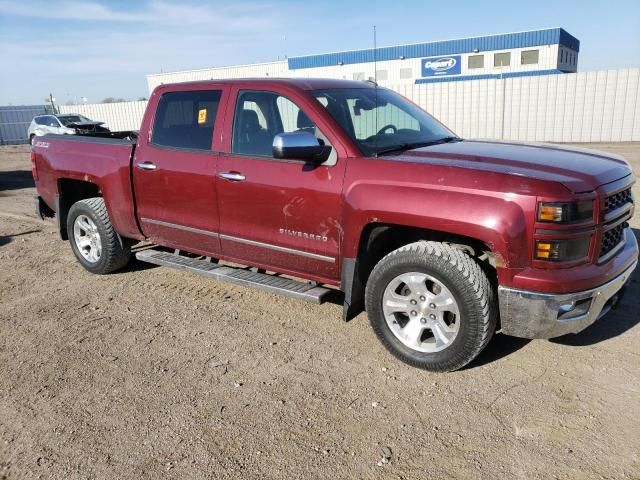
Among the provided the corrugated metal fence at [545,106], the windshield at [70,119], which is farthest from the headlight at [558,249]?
the windshield at [70,119]

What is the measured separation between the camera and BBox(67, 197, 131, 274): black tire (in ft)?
17.9

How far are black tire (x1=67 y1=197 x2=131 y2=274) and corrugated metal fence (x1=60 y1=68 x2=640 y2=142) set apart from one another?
15833 mm

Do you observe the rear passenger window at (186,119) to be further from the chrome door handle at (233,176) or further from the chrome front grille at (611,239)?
the chrome front grille at (611,239)

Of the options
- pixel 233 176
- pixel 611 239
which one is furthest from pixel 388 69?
pixel 611 239

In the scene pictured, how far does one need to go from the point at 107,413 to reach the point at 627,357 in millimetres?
3406

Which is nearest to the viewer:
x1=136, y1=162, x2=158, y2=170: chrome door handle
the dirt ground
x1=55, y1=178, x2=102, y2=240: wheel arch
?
the dirt ground

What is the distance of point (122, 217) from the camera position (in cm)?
522

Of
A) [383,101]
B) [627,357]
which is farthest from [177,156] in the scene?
[627,357]

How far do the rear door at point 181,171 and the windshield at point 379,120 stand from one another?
1.03 m

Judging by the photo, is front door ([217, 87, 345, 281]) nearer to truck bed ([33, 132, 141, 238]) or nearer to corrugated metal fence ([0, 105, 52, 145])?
truck bed ([33, 132, 141, 238])

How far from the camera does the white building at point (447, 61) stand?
32.6 m

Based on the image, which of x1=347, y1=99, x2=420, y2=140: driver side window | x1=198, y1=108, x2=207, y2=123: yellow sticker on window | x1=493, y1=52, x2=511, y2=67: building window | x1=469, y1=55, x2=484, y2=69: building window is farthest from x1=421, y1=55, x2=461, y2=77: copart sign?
x1=198, y1=108, x2=207, y2=123: yellow sticker on window

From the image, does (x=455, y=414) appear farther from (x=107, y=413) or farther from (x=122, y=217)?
(x=122, y=217)

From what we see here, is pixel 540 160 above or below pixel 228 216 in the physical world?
above
